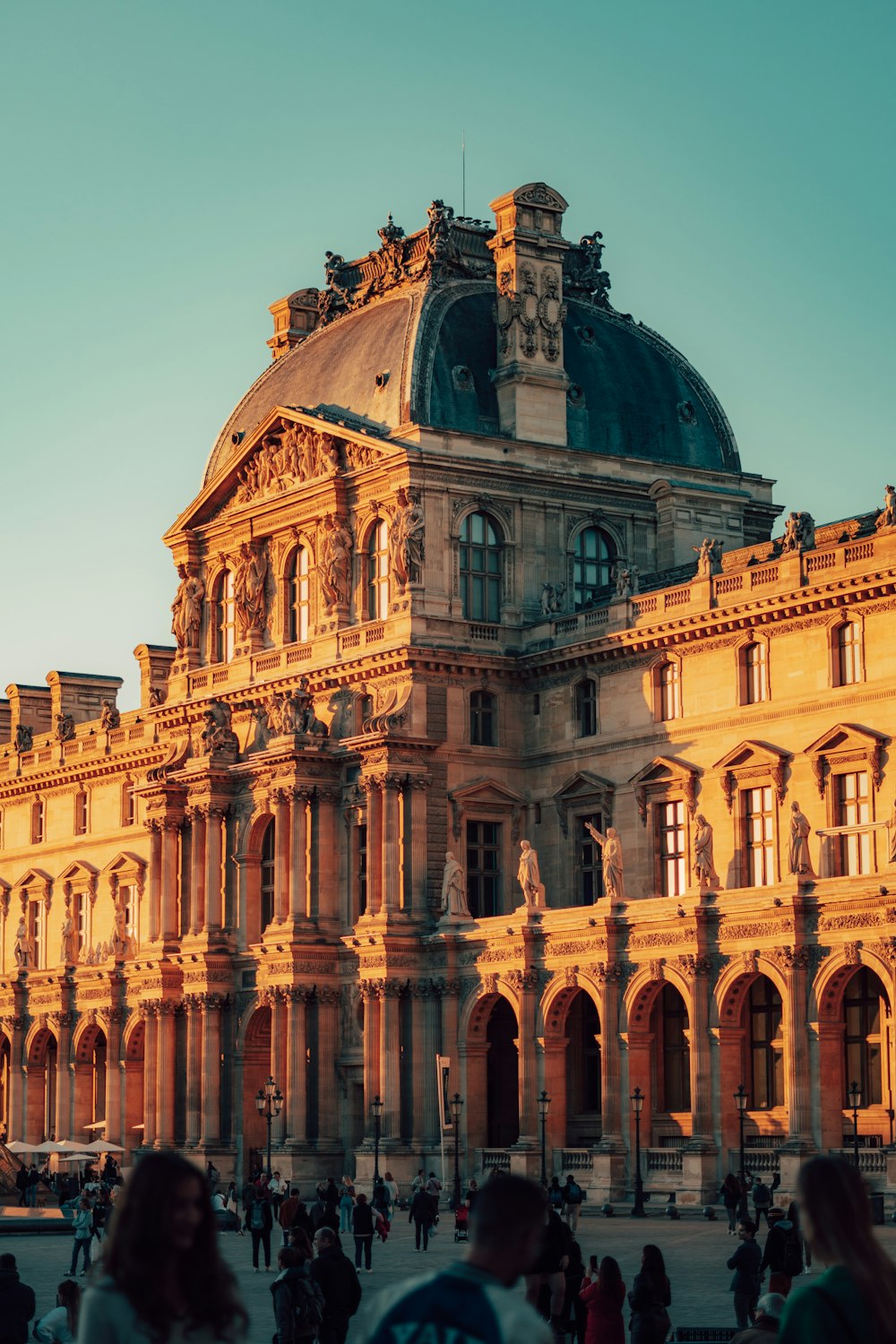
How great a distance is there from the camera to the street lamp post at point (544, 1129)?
64.2 metres

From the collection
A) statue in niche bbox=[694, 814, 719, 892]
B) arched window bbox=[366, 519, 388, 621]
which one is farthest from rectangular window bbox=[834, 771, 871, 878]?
arched window bbox=[366, 519, 388, 621]

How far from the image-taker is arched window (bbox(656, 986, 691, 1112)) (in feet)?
217

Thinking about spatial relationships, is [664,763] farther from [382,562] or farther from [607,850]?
[382,562]

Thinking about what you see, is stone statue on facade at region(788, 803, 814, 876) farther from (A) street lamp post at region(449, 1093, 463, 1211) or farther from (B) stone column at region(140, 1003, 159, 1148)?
(B) stone column at region(140, 1003, 159, 1148)

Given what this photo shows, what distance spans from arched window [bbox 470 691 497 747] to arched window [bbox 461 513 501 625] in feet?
7.70

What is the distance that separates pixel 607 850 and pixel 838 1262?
56877mm

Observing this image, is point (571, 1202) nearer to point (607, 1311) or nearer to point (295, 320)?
point (607, 1311)

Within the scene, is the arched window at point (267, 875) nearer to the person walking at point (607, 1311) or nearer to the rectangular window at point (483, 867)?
the rectangular window at point (483, 867)

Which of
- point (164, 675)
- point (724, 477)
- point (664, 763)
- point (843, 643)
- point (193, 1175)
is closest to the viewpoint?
point (193, 1175)

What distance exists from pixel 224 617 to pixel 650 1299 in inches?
2438

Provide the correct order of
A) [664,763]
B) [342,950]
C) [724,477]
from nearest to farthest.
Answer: [664,763] → [342,950] → [724,477]

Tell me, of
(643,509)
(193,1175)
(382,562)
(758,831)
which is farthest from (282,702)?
(193,1175)

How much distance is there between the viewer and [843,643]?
209 ft

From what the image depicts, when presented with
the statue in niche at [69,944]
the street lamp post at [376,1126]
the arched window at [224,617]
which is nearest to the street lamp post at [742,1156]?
the street lamp post at [376,1126]
